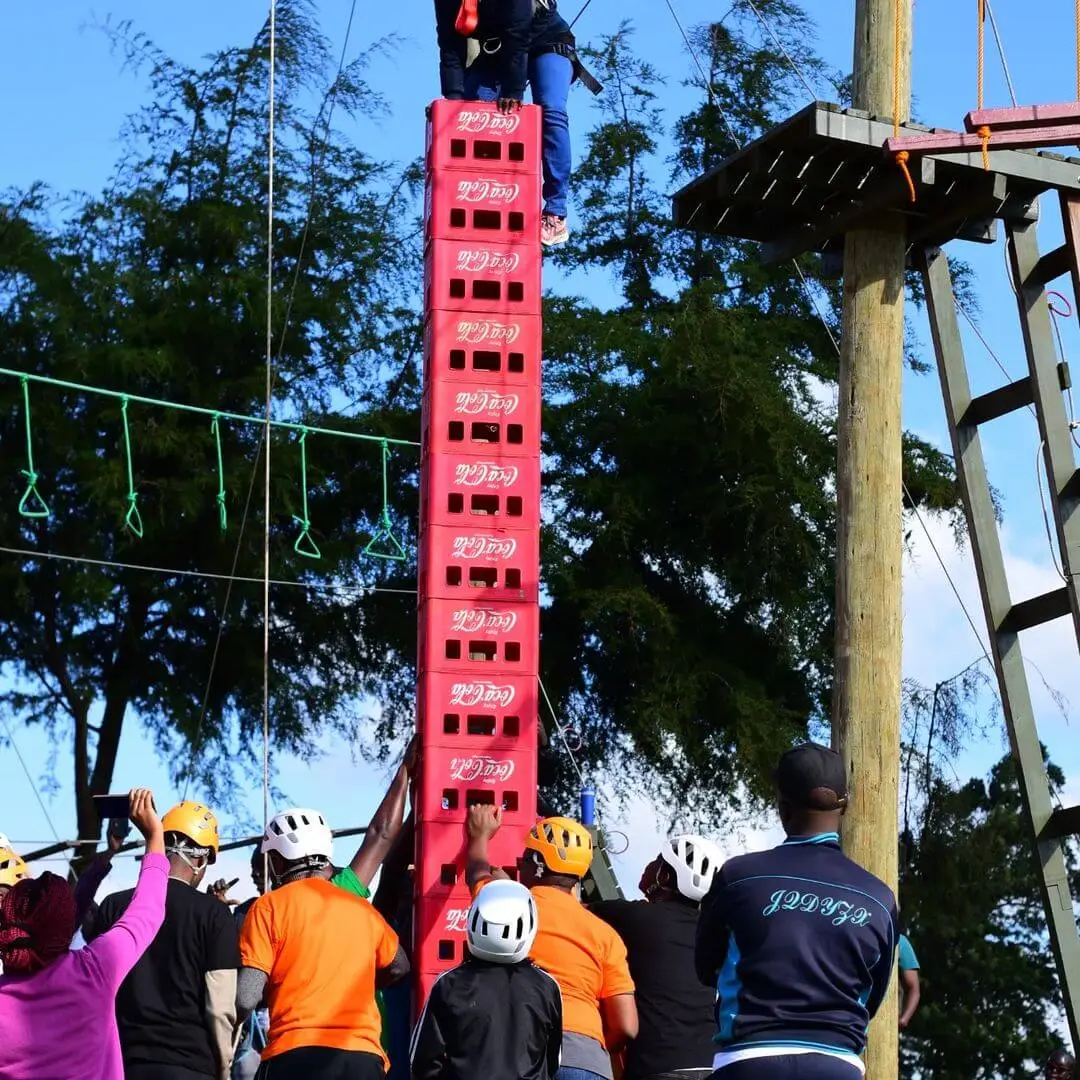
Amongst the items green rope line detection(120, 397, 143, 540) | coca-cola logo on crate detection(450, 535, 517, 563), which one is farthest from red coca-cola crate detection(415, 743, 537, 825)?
green rope line detection(120, 397, 143, 540)

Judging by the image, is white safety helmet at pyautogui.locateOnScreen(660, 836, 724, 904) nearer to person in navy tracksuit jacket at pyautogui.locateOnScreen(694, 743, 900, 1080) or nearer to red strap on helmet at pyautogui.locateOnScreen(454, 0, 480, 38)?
person in navy tracksuit jacket at pyautogui.locateOnScreen(694, 743, 900, 1080)

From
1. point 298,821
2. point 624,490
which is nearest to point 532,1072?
point 298,821

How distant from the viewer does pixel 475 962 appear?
5.62 m

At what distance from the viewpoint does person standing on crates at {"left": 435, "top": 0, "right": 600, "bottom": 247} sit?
29.7 ft

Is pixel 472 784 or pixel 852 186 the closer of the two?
pixel 472 784

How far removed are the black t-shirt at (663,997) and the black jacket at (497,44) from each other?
13.1ft

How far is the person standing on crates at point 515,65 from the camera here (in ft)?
29.7

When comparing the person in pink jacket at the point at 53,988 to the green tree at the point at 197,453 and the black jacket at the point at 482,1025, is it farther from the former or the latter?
the green tree at the point at 197,453

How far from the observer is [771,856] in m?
4.80

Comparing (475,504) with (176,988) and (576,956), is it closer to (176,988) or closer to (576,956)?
(576,956)

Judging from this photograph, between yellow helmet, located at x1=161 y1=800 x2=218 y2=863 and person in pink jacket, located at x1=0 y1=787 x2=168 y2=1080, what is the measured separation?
5.38 feet

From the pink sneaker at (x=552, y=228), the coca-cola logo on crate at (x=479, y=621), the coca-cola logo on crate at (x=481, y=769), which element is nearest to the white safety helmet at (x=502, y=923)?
the coca-cola logo on crate at (x=481, y=769)

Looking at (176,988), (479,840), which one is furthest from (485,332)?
(176,988)

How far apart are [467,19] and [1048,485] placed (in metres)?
3.52
